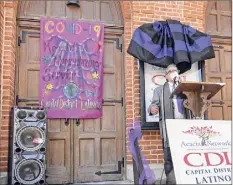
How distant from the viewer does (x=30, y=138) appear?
11.5 feet

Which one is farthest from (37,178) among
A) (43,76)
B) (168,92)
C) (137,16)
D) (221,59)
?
(221,59)

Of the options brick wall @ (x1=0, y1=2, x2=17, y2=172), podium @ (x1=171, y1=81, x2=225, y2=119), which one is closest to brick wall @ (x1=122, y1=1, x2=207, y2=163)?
podium @ (x1=171, y1=81, x2=225, y2=119)

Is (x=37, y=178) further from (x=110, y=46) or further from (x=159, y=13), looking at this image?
(x=159, y=13)

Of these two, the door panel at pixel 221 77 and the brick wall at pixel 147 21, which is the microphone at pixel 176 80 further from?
the door panel at pixel 221 77

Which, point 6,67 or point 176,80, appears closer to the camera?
point 176,80

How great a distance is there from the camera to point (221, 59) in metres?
4.88

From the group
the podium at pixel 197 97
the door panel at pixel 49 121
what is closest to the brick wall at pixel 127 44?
the door panel at pixel 49 121

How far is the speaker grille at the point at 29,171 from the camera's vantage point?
3.39m

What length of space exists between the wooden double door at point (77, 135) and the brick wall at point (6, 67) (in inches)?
6.3

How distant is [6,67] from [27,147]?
44.6 inches

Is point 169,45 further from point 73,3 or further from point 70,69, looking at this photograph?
point 73,3

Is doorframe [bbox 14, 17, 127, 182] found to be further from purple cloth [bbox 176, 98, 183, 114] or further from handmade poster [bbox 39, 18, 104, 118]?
purple cloth [bbox 176, 98, 183, 114]

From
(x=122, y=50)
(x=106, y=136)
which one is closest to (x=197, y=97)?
(x=106, y=136)

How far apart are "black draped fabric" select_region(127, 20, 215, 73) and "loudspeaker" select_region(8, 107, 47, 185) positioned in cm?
151
